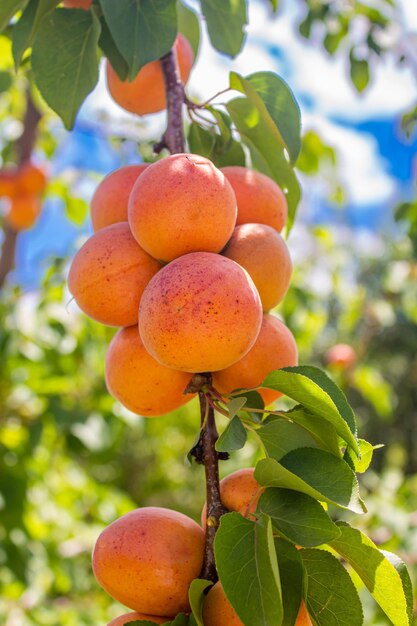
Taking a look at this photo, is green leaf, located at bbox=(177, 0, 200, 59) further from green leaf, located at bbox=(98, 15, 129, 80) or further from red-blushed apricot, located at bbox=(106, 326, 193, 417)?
red-blushed apricot, located at bbox=(106, 326, 193, 417)

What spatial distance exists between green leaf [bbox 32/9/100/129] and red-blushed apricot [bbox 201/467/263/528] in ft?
1.66

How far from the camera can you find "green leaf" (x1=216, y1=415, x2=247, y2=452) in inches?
23.9

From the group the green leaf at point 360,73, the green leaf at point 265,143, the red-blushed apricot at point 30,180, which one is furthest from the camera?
the red-blushed apricot at point 30,180

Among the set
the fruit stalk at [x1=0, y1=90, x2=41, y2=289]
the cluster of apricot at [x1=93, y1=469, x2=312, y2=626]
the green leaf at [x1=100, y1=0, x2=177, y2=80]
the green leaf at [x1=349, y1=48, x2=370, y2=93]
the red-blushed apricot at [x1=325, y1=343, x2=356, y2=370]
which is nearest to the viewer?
the cluster of apricot at [x1=93, y1=469, x2=312, y2=626]

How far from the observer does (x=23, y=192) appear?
294cm

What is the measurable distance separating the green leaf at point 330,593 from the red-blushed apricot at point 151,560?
12 centimetres

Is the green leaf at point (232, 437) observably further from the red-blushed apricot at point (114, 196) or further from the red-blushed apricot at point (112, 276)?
the red-blushed apricot at point (114, 196)

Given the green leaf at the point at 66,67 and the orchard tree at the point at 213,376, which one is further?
the green leaf at the point at 66,67

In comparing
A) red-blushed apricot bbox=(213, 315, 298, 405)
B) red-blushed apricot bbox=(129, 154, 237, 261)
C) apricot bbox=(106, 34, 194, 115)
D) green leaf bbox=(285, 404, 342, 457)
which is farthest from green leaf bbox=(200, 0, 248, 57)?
green leaf bbox=(285, 404, 342, 457)

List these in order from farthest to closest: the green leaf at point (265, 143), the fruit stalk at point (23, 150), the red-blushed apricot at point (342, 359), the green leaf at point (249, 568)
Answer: the red-blushed apricot at point (342, 359), the fruit stalk at point (23, 150), the green leaf at point (265, 143), the green leaf at point (249, 568)

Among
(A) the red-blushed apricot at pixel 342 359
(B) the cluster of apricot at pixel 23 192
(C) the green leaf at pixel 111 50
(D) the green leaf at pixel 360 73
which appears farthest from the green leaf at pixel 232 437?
(A) the red-blushed apricot at pixel 342 359

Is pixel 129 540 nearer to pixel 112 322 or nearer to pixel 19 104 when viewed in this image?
pixel 112 322

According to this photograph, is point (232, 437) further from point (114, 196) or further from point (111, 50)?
point (111, 50)

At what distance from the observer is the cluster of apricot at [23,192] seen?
284 cm
